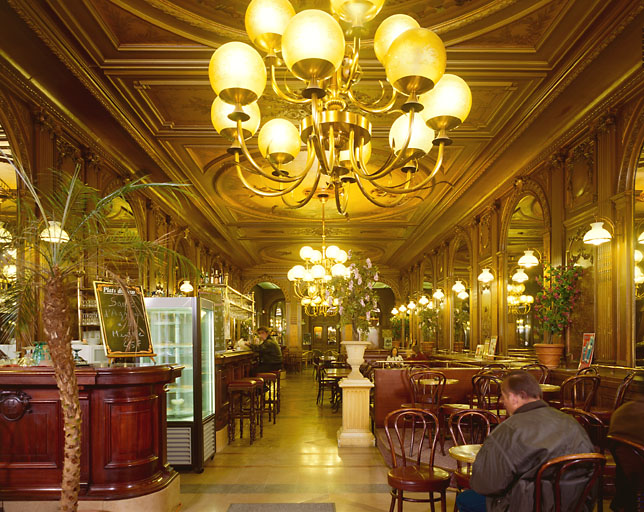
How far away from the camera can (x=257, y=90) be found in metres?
2.85

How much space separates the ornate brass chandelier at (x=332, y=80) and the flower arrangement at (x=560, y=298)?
3787 millimetres

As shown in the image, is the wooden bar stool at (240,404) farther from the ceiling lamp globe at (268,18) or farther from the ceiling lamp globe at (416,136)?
the ceiling lamp globe at (268,18)

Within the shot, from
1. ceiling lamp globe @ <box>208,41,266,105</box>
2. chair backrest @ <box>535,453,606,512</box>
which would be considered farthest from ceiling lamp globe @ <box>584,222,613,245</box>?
ceiling lamp globe @ <box>208,41,266,105</box>

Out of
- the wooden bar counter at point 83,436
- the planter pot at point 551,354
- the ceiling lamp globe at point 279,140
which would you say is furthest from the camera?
the planter pot at point 551,354

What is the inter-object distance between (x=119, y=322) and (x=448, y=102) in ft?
11.2

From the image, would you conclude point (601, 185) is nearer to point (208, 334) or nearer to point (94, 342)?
point (208, 334)

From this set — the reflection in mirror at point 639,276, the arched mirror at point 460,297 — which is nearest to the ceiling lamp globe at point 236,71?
the reflection in mirror at point 639,276

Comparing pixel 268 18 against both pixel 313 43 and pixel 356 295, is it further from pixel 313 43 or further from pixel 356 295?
pixel 356 295

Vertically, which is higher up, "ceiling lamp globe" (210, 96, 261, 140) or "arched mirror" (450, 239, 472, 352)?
"ceiling lamp globe" (210, 96, 261, 140)

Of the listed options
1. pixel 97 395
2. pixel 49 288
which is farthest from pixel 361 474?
pixel 49 288

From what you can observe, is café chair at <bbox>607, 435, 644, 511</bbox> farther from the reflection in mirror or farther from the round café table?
the reflection in mirror

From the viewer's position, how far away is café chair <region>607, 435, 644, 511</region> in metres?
2.75

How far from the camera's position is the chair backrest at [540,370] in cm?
624

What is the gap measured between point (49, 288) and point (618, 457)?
3.27 m
